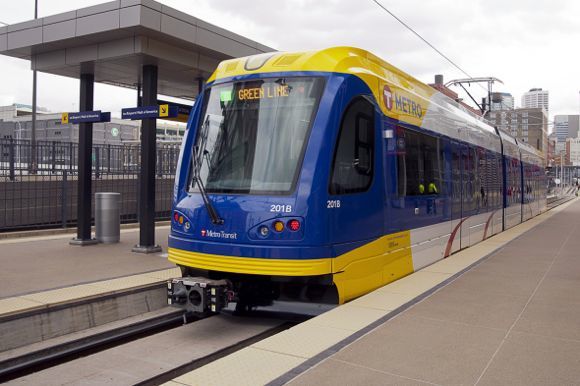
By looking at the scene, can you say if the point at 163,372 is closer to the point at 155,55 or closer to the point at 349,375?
the point at 349,375

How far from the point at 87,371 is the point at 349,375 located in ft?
9.48

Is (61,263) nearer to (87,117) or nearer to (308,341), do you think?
(87,117)

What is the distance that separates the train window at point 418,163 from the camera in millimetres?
7680

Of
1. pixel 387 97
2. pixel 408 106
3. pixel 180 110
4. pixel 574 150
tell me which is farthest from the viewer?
pixel 574 150

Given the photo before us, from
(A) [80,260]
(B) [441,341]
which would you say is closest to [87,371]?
(B) [441,341]

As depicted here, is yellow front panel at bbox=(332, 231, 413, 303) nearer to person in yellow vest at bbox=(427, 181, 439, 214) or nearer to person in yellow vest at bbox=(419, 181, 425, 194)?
person in yellow vest at bbox=(419, 181, 425, 194)

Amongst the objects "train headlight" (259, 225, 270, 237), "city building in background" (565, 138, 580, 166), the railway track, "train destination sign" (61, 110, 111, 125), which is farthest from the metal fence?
"city building in background" (565, 138, 580, 166)

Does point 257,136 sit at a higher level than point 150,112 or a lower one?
lower

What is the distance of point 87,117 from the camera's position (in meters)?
10.5

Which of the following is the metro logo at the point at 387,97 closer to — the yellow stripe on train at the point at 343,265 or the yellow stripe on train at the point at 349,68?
the yellow stripe on train at the point at 349,68

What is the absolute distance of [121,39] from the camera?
32.4 ft

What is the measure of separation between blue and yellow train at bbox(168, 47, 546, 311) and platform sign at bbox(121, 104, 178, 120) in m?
2.67

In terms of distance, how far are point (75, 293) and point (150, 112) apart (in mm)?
4132

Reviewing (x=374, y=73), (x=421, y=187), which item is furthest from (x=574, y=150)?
(x=374, y=73)
